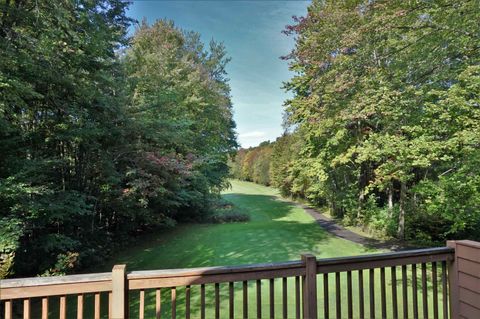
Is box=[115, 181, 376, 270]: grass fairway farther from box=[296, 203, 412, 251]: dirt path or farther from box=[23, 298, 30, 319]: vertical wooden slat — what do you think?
box=[23, 298, 30, 319]: vertical wooden slat

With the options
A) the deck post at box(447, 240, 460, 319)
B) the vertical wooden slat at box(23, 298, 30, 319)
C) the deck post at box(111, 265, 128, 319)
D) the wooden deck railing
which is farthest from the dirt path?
the vertical wooden slat at box(23, 298, 30, 319)

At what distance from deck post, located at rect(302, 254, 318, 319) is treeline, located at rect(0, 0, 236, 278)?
3749 mm

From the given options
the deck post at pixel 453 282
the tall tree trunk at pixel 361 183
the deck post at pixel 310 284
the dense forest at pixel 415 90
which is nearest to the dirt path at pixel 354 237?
the dense forest at pixel 415 90

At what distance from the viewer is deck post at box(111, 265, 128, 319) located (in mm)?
1804

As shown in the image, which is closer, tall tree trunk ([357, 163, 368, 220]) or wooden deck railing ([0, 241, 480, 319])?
wooden deck railing ([0, 241, 480, 319])

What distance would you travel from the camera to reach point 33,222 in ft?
17.4

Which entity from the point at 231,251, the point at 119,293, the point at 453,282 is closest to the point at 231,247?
the point at 231,251

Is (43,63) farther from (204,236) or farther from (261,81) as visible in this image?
(261,81)

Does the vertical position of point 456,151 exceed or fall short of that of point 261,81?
it falls short

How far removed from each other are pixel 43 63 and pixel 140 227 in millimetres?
7958

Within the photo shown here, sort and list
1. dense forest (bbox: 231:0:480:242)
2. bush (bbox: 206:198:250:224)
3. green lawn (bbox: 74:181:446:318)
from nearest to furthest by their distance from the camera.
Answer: green lawn (bbox: 74:181:446:318), dense forest (bbox: 231:0:480:242), bush (bbox: 206:198:250:224)

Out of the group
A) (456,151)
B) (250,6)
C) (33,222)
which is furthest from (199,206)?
(456,151)

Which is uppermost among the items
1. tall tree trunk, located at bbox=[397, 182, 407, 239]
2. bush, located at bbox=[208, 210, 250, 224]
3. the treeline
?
the treeline

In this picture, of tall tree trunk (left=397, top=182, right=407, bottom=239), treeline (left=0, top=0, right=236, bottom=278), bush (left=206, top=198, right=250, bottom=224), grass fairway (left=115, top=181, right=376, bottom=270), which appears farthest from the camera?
bush (left=206, top=198, right=250, bottom=224)
